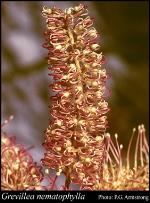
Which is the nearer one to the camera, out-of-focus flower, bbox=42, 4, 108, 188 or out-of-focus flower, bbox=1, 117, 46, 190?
out-of-focus flower, bbox=42, 4, 108, 188

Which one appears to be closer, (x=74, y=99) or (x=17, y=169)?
(x=74, y=99)

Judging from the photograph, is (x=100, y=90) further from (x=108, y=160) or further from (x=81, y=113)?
(x=108, y=160)

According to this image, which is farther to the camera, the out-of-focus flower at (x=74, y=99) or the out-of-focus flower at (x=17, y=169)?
the out-of-focus flower at (x=17, y=169)

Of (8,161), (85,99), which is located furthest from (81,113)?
(8,161)

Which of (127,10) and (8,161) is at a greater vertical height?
(127,10)
